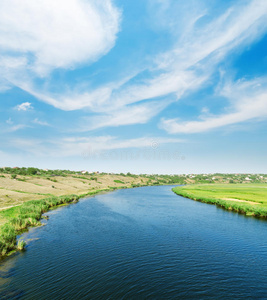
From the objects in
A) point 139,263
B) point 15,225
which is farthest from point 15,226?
point 139,263

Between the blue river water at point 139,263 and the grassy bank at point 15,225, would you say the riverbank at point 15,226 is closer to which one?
the grassy bank at point 15,225

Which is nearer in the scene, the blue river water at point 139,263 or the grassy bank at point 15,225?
the blue river water at point 139,263

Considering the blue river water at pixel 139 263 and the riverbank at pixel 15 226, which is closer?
the blue river water at pixel 139 263

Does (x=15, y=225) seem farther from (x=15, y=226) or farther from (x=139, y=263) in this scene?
(x=139, y=263)

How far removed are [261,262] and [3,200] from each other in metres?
66.9

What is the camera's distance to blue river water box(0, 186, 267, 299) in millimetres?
16969

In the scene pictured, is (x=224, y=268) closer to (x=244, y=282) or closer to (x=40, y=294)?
(x=244, y=282)

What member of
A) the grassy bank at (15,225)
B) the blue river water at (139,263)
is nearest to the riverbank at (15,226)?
the grassy bank at (15,225)

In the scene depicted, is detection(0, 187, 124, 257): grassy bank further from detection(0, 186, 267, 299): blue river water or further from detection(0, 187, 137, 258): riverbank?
detection(0, 186, 267, 299): blue river water

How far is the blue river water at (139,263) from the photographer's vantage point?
16969mm

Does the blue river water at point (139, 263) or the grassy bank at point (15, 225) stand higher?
the grassy bank at point (15, 225)

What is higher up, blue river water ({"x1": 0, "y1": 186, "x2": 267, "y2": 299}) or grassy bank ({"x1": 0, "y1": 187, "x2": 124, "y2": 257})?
grassy bank ({"x1": 0, "y1": 187, "x2": 124, "y2": 257})

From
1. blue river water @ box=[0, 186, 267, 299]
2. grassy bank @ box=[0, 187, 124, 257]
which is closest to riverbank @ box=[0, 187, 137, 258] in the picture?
grassy bank @ box=[0, 187, 124, 257]

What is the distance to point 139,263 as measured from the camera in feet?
73.5
